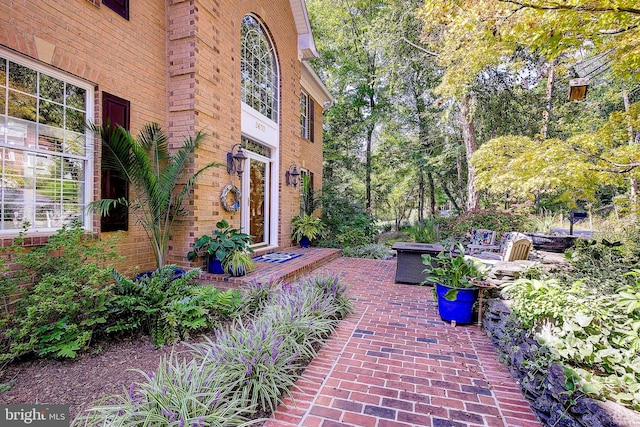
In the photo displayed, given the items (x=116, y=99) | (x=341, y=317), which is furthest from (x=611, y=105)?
(x=116, y=99)

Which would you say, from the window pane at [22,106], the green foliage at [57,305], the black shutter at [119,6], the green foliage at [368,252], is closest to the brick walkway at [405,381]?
the green foliage at [57,305]

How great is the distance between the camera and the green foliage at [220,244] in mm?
4824

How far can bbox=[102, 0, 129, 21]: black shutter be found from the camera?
161 inches

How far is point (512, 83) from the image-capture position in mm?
10078

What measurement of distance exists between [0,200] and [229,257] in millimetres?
2662

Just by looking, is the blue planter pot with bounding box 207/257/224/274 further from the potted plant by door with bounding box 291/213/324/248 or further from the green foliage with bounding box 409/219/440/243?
the green foliage with bounding box 409/219/440/243

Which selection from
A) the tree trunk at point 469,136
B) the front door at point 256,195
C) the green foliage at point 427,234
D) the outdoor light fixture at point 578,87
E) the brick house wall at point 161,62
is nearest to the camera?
the brick house wall at point 161,62

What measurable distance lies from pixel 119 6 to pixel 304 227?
587 cm

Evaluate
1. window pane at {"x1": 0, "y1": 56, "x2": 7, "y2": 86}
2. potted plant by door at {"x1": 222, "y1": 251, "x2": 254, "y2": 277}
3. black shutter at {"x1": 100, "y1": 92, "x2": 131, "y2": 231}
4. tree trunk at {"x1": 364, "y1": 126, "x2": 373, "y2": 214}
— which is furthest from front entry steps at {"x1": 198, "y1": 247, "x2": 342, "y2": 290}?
tree trunk at {"x1": 364, "y1": 126, "x2": 373, "y2": 214}

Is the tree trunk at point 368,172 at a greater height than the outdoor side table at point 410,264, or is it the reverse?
the tree trunk at point 368,172

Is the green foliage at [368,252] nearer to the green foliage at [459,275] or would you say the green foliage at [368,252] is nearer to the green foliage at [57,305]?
the green foliage at [459,275]

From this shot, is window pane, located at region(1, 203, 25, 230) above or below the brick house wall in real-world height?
below

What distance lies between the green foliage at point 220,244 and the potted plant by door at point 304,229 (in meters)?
3.39

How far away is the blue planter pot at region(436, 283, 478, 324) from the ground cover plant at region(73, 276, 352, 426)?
1.54m
